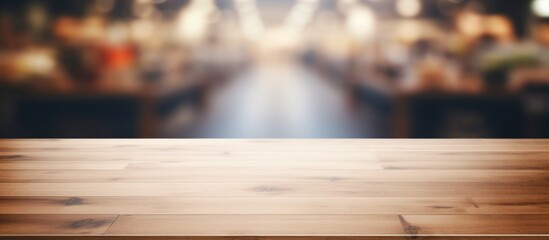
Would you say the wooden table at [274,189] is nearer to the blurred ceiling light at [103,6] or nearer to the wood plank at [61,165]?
the wood plank at [61,165]

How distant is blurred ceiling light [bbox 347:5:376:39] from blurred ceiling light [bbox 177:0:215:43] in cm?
292

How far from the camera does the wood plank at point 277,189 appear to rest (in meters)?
1.65

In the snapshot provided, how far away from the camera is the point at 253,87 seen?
39.8 feet

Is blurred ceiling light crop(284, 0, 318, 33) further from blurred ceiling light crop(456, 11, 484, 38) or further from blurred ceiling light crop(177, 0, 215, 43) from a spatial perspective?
blurred ceiling light crop(456, 11, 484, 38)

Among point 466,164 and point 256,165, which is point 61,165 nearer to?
point 256,165

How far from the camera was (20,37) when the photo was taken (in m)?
5.88

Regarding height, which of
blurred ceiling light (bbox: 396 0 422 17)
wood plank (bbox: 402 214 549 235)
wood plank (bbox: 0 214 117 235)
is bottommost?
wood plank (bbox: 0 214 117 235)

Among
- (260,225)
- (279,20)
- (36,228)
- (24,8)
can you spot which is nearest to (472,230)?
(260,225)

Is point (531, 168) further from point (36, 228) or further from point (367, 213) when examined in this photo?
point (36, 228)

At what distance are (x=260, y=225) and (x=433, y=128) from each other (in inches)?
148

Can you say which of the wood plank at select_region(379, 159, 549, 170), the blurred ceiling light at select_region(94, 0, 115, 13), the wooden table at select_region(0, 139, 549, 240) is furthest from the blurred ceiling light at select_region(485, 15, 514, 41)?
the wood plank at select_region(379, 159, 549, 170)

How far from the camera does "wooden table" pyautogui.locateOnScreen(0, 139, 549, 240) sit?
134 centimetres

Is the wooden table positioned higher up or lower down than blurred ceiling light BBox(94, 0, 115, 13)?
lower down

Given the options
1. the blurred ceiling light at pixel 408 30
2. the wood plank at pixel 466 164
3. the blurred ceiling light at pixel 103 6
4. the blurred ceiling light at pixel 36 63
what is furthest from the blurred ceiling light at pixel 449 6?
the wood plank at pixel 466 164
